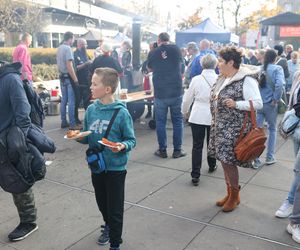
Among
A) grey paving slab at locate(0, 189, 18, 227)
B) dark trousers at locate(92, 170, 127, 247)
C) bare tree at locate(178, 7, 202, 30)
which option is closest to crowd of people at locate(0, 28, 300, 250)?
dark trousers at locate(92, 170, 127, 247)

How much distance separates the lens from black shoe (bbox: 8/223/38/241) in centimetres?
339

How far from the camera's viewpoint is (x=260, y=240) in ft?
11.1

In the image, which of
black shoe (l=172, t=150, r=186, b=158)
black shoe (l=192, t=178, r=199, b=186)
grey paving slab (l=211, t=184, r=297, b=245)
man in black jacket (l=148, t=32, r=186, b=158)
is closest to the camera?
grey paving slab (l=211, t=184, r=297, b=245)

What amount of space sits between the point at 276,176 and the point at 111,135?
307 cm

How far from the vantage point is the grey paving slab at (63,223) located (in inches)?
133

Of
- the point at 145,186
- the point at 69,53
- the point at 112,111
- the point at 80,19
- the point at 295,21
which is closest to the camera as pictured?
the point at 112,111

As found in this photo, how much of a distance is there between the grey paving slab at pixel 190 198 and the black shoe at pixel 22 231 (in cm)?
125

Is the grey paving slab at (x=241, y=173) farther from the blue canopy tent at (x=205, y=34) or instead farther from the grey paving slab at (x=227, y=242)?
the blue canopy tent at (x=205, y=34)

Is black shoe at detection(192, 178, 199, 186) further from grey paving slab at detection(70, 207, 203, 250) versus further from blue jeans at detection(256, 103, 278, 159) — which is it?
blue jeans at detection(256, 103, 278, 159)

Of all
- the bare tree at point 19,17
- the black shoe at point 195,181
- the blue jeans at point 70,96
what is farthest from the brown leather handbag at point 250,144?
the bare tree at point 19,17

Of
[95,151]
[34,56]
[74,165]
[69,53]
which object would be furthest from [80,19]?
[95,151]

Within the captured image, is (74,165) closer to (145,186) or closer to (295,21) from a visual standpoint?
(145,186)

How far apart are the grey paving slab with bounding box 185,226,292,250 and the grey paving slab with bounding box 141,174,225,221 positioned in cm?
35

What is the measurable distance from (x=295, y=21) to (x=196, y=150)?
1779 cm
